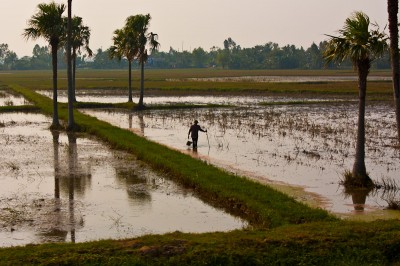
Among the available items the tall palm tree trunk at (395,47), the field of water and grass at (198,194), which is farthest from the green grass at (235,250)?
the tall palm tree trunk at (395,47)

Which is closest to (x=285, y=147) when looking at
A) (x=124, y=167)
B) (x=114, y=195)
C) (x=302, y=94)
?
(x=124, y=167)

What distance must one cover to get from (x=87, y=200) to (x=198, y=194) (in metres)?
3.02

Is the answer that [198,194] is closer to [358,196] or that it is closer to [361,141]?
[358,196]

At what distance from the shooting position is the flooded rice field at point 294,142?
19125 mm

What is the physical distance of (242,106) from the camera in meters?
47.9

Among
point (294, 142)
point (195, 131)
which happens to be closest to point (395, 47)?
point (195, 131)

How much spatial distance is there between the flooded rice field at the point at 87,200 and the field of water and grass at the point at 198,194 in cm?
4

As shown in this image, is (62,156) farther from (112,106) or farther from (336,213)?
(112,106)

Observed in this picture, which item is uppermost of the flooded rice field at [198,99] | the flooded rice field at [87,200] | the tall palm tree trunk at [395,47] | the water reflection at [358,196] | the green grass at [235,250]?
the tall palm tree trunk at [395,47]

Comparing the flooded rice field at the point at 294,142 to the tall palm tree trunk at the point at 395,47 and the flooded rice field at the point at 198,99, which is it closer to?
the tall palm tree trunk at the point at 395,47

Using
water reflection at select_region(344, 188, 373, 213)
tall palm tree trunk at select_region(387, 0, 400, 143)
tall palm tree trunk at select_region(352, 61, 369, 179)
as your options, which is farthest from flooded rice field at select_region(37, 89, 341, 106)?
tall palm tree trunk at select_region(387, 0, 400, 143)

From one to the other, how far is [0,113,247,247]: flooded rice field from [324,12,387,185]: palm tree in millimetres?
5327

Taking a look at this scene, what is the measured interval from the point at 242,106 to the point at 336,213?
3263cm

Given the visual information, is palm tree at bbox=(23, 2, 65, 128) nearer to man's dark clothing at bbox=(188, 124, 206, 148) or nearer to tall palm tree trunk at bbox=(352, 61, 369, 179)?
man's dark clothing at bbox=(188, 124, 206, 148)
